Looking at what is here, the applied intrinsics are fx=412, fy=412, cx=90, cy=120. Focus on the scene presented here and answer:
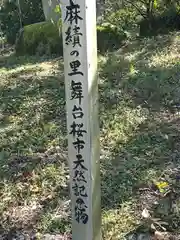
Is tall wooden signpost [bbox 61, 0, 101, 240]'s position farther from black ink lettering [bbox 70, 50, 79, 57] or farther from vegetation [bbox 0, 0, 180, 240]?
vegetation [bbox 0, 0, 180, 240]

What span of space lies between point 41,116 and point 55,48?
3428mm

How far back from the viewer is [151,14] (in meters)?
8.90

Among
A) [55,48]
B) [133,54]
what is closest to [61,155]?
[133,54]

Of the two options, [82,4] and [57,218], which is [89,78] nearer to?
[82,4]

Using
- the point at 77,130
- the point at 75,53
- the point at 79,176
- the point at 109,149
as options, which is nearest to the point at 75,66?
the point at 75,53

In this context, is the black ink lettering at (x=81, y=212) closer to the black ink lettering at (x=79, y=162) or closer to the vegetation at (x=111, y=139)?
the black ink lettering at (x=79, y=162)

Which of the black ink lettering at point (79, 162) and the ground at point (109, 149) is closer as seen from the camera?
the black ink lettering at point (79, 162)

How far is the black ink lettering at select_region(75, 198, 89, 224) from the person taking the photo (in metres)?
2.90

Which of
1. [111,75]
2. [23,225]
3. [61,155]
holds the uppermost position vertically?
[111,75]

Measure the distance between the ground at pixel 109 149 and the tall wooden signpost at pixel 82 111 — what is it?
2.24ft

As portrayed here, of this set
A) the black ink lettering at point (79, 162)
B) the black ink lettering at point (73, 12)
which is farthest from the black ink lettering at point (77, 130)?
the black ink lettering at point (73, 12)

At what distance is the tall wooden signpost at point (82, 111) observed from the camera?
258cm

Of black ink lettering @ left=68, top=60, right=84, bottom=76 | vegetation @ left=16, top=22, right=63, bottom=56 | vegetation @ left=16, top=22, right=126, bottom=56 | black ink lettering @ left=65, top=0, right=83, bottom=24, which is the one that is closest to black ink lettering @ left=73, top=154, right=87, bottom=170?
black ink lettering @ left=68, top=60, right=84, bottom=76

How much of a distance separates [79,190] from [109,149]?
6.11ft
